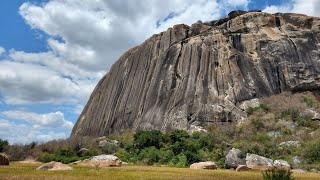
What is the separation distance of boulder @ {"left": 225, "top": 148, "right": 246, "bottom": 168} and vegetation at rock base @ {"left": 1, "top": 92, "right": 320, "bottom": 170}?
3.28ft

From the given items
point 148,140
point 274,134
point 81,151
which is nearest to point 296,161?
point 274,134

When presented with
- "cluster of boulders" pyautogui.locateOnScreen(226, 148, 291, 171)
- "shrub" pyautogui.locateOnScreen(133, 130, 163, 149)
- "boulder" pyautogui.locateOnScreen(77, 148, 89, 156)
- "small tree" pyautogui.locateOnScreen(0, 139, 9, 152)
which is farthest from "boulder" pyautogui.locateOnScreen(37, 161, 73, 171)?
"small tree" pyautogui.locateOnScreen(0, 139, 9, 152)

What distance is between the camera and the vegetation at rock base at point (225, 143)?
52375 millimetres

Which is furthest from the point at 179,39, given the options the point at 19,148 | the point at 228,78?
the point at 19,148

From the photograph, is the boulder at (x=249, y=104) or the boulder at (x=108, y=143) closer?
the boulder at (x=108, y=143)

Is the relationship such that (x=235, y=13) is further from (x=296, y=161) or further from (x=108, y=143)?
(x=296, y=161)

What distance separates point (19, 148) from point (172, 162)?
97.5 ft

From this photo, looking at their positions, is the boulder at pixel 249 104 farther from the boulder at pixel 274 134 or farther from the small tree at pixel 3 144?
the small tree at pixel 3 144

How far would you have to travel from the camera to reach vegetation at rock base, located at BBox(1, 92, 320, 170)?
52.4m

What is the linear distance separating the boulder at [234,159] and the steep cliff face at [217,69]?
1623 centimetres

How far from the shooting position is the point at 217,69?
73.8 meters

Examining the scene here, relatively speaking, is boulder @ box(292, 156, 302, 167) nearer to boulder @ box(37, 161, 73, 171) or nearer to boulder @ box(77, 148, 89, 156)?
boulder @ box(37, 161, 73, 171)

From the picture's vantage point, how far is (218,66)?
2918 inches

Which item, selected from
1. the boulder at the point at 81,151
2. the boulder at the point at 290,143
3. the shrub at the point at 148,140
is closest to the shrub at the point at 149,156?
the shrub at the point at 148,140
